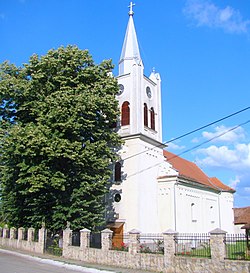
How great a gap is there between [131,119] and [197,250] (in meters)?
13.8

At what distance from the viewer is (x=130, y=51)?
99.7 ft

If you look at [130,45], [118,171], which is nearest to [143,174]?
[118,171]

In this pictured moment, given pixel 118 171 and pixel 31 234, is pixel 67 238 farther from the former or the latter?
pixel 118 171

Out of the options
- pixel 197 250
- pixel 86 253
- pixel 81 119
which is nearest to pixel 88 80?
pixel 81 119

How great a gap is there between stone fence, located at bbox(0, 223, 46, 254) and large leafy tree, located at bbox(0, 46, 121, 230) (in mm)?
697

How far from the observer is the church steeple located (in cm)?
2961

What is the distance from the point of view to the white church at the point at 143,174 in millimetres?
25375

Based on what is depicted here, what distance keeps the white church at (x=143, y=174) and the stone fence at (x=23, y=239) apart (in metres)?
5.75

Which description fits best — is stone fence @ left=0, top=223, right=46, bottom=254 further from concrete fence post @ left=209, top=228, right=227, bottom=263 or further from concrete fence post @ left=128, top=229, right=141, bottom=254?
concrete fence post @ left=209, top=228, right=227, bottom=263

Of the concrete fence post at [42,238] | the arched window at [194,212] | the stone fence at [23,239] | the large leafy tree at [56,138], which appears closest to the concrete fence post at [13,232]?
the stone fence at [23,239]

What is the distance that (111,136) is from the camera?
77.0 feet

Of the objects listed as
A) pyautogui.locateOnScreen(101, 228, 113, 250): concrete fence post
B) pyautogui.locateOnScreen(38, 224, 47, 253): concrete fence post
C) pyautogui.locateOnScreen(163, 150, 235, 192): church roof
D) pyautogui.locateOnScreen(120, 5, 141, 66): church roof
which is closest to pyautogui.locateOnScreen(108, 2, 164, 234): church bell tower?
pyautogui.locateOnScreen(120, 5, 141, 66): church roof

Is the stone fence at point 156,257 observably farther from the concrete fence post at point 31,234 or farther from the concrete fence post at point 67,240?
the concrete fence post at point 31,234

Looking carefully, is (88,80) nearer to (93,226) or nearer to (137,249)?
(93,226)
